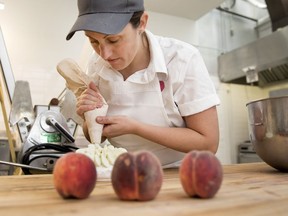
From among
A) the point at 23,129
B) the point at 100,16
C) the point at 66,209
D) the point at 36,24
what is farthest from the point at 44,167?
the point at 36,24

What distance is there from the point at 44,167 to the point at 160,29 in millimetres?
2318

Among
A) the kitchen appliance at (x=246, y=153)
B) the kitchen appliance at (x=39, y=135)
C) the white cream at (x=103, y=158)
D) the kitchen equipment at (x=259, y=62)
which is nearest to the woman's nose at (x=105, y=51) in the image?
the white cream at (x=103, y=158)

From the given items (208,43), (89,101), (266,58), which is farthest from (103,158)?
(208,43)

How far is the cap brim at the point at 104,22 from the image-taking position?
78 centimetres

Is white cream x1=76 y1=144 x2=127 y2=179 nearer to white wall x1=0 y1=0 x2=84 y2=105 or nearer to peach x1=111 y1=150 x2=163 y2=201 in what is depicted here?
peach x1=111 y1=150 x2=163 y2=201

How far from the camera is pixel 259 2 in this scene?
351 cm

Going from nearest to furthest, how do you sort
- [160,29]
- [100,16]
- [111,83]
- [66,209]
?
[66,209], [100,16], [111,83], [160,29]

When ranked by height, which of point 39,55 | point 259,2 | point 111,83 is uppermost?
point 259,2

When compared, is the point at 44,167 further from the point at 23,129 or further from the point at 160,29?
the point at 160,29

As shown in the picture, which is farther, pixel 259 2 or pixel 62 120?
pixel 259 2

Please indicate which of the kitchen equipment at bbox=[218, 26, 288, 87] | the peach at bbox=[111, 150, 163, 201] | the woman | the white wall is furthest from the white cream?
the kitchen equipment at bbox=[218, 26, 288, 87]

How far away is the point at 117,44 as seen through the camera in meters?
Answer: 0.87

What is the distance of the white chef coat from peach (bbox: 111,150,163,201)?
57cm

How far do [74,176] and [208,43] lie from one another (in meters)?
3.19
